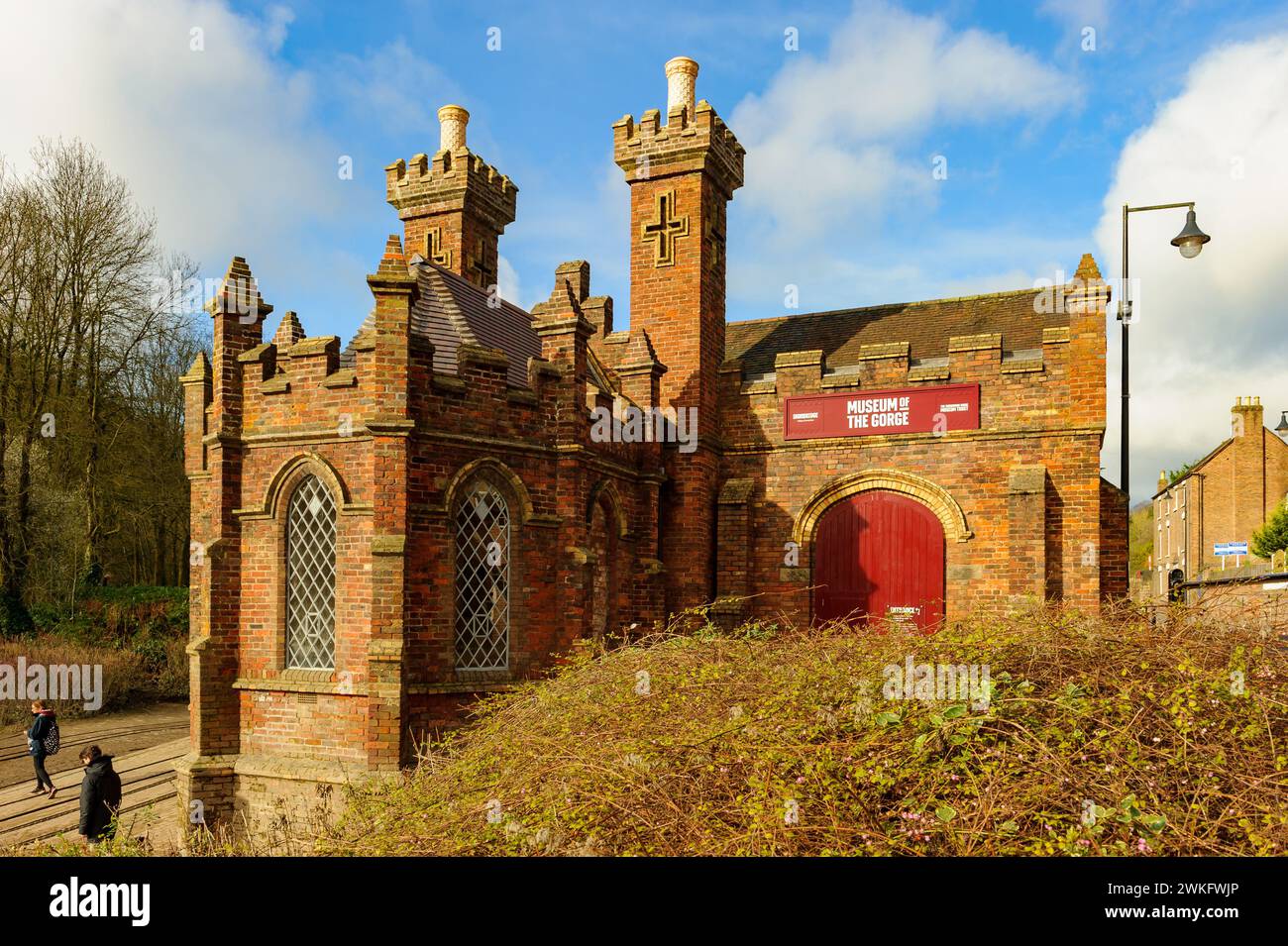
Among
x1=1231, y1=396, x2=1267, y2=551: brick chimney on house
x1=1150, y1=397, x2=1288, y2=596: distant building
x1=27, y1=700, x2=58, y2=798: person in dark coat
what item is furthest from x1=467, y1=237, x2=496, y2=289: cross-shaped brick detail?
x1=1231, y1=396, x2=1267, y2=551: brick chimney on house

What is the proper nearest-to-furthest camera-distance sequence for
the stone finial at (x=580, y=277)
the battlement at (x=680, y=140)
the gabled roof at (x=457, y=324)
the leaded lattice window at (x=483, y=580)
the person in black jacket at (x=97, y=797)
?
the person in black jacket at (x=97, y=797)
the leaded lattice window at (x=483, y=580)
the gabled roof at (x=457, y=324)
the battlement at (x=680, y=140)
the stone finial at (x=580, y=277)

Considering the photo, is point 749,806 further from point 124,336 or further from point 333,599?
point 124,336

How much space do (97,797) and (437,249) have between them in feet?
42.0

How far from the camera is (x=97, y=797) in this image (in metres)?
10.9

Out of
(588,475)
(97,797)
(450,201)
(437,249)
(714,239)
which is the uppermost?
(450,201)

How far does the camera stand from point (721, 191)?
1712cm

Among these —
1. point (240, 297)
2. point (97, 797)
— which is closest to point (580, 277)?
point (240, 297)

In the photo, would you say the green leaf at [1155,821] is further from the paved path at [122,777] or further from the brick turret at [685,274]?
the paved path at [122,777]

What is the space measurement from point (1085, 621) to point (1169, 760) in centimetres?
208

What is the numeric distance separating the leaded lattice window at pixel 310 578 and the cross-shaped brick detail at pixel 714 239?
28.6ft

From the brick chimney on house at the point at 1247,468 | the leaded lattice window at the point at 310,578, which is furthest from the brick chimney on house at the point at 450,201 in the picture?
the brick chimney on house at the point at 1247,468

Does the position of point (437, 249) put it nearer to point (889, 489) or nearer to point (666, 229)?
point (666, 229)

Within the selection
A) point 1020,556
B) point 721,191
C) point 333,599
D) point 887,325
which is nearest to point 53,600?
point 333,599

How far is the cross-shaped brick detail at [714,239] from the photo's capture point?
16533 mm
